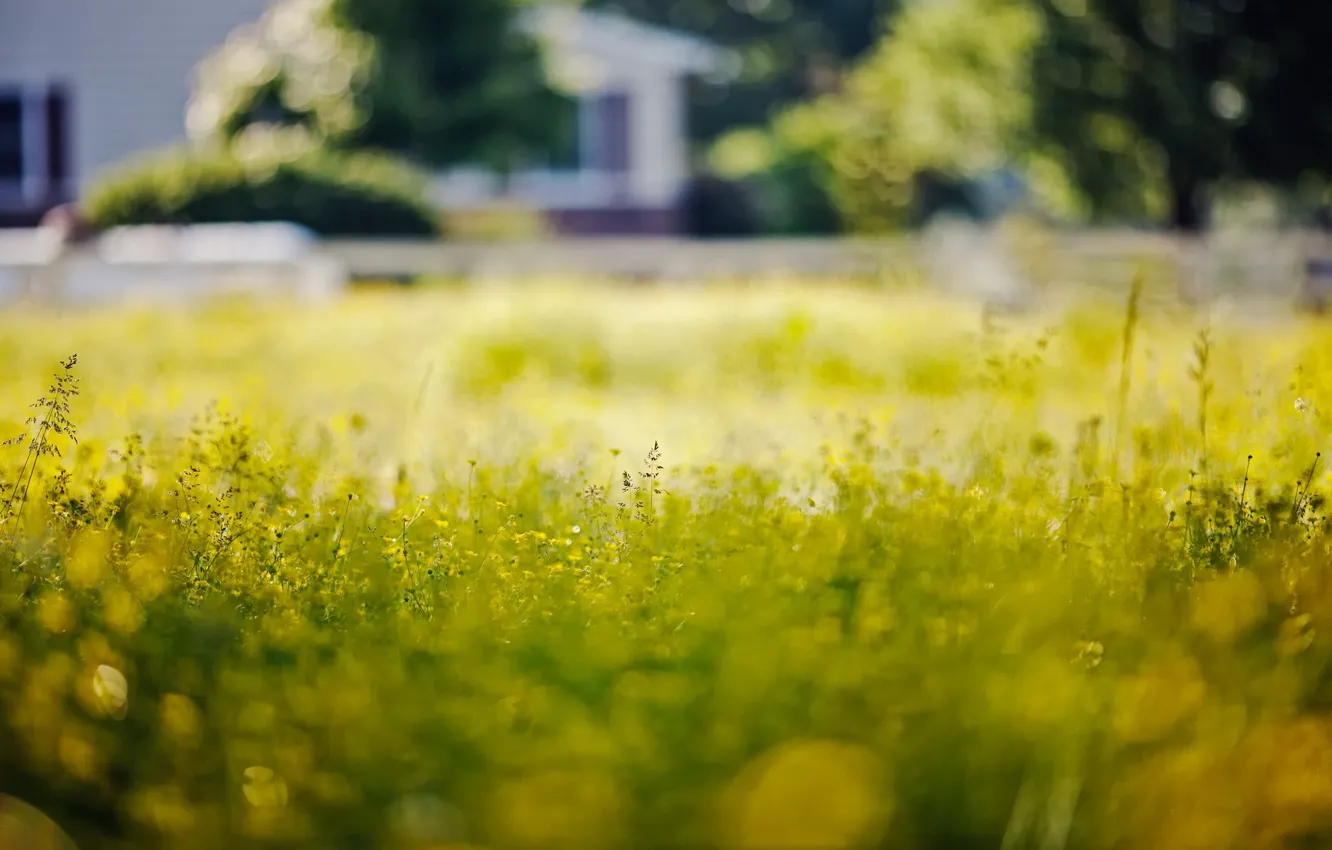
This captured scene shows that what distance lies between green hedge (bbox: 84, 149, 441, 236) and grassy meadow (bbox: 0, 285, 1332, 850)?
42.7 ft

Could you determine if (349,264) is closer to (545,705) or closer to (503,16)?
(503,16)

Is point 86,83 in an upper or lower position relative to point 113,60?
lower

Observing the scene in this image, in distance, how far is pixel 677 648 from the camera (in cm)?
320

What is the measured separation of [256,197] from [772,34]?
993 inches

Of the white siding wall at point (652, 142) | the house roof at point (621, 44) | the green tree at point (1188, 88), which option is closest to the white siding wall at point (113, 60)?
the house roof at point (621, 44)

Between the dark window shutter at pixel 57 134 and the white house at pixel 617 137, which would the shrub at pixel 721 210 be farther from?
the dark window shutter at pixel 57 134

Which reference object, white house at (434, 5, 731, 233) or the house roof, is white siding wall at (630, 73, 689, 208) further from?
the house roof

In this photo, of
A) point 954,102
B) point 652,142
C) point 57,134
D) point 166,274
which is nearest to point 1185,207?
point 954,102

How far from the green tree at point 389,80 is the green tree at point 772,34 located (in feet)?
61.4

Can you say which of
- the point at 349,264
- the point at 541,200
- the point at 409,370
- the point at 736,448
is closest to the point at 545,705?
the point at 736,448

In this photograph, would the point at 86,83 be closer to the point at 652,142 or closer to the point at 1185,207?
the point at 652,142

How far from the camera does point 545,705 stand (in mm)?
2713

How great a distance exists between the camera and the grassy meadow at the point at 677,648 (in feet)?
7.84

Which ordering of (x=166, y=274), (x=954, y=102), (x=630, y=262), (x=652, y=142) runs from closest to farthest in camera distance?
(x=166, y=274)
(x=630, y=262)
(x=954, y=102)
(x=652, y=142)
